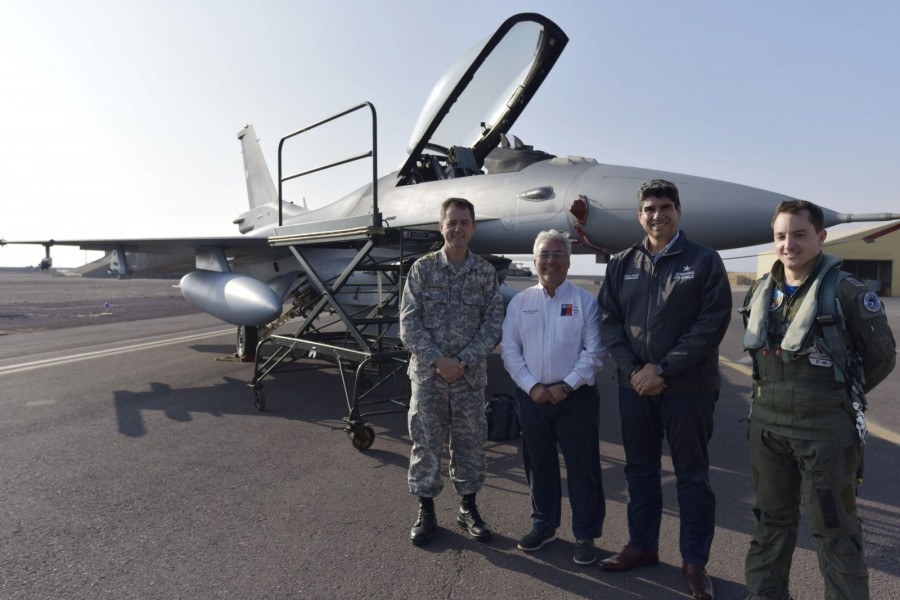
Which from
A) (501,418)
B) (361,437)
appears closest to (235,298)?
(361,437)

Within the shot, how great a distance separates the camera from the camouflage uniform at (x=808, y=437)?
2039mm

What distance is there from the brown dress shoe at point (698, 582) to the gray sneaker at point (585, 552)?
442 mm

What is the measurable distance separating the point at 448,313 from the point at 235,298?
4.96 meters

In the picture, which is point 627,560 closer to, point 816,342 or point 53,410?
point 816,342

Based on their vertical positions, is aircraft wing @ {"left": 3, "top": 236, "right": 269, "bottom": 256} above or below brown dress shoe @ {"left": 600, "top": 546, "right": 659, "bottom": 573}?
above

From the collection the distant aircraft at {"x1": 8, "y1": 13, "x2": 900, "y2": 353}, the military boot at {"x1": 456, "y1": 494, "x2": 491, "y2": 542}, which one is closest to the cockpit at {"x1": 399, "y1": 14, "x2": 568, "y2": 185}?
the distant aircraft at {"x1": 8, "y1": 13, "x2": 900, "y2": 353}

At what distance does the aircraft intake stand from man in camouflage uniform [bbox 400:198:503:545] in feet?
13.8

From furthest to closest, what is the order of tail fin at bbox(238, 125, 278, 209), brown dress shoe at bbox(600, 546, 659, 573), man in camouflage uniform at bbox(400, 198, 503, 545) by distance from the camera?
tail fin at bbox(238, 125, 278, 209) < man in camouflage uniform at bbox(400, 198, 503, 545) < brown dress shoe at bbox(600, 546, 659, 573)

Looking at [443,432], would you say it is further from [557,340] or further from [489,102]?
[489,102]

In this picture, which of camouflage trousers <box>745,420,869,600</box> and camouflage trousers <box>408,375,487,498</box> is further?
camouflage trousers <box>408,375,487,498</box>

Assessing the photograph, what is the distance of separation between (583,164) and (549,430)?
9.89 ft

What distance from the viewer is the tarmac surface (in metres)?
2.52

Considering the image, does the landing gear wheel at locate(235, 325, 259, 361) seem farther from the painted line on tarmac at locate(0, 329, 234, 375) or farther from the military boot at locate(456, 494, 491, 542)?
the military boot at locate(456, 494, 491, 542)

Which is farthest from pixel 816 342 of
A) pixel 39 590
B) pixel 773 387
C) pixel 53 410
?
pixel 53 410
